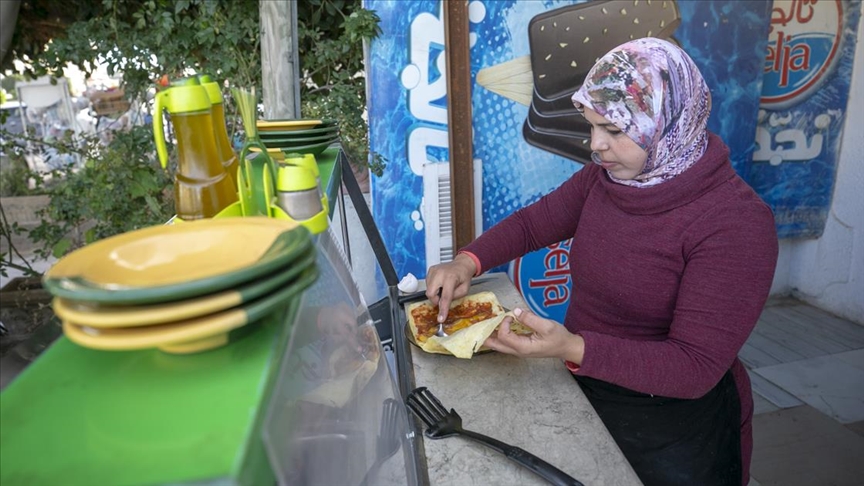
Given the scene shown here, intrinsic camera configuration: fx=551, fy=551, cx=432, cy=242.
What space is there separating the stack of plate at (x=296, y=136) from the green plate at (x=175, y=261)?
890mm

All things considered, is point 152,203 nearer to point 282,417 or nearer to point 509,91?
point 509,91

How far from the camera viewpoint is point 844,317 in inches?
175

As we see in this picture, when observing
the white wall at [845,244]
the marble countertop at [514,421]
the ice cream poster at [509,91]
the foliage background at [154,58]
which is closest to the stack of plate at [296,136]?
the marble countertop at [514,421]

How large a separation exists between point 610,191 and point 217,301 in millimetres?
1411

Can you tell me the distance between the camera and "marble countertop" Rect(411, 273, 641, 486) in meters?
1.10

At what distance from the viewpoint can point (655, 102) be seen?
152 cm

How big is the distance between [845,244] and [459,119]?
336cm

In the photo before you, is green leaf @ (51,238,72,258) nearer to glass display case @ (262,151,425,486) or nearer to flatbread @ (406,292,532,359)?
flatbread @ (406,292,532,359)

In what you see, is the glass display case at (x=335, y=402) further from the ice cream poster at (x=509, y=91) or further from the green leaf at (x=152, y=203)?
the green leaf at (x=152, y=203)

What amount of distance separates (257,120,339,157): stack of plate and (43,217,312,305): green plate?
2.92 ft

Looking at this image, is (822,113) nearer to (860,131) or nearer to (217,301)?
(860,131)

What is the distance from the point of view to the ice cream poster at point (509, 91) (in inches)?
129

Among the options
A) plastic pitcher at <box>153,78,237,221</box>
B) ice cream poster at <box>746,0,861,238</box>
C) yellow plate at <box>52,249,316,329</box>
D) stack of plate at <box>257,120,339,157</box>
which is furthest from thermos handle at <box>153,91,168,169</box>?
ice cream poster at <box>746,0,861,238</box>

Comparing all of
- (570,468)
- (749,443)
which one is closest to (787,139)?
(749,443)
